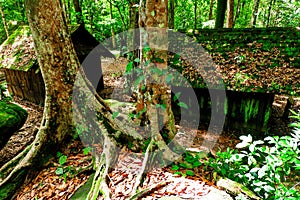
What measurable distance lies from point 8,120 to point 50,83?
4.54ft

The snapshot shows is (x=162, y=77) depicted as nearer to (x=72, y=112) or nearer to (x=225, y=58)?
(x=72, y=112)

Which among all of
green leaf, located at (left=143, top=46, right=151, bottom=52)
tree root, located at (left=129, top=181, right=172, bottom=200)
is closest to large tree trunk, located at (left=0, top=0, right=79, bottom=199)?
green leaf, located at (left=143, top=46, right=151, bottom=52)

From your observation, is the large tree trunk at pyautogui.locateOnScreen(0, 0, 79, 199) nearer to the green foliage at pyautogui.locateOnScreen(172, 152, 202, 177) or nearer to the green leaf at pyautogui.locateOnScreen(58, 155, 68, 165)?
the green leaf at pyautogui.locateOnScreen(58, 155, 68, 165)

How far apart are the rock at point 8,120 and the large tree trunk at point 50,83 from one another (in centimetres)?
66

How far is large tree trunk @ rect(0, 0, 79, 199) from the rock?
2.17 ft

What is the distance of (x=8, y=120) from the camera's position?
15.6ft

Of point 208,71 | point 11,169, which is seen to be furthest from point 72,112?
point 208,71

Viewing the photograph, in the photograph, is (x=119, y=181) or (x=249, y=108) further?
(x=249, y=108)

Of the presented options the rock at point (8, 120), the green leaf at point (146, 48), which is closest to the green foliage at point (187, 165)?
the green leaf at point (146, 48)

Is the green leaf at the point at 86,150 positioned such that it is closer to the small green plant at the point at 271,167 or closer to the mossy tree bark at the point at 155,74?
the mossy tree bark at the point at 155,74

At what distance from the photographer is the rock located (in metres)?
4.66

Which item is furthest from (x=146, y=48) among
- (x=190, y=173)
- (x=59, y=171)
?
(x=59, y=171)

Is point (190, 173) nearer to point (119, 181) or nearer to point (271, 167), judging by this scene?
point (119, 181)

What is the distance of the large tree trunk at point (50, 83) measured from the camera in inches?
161
